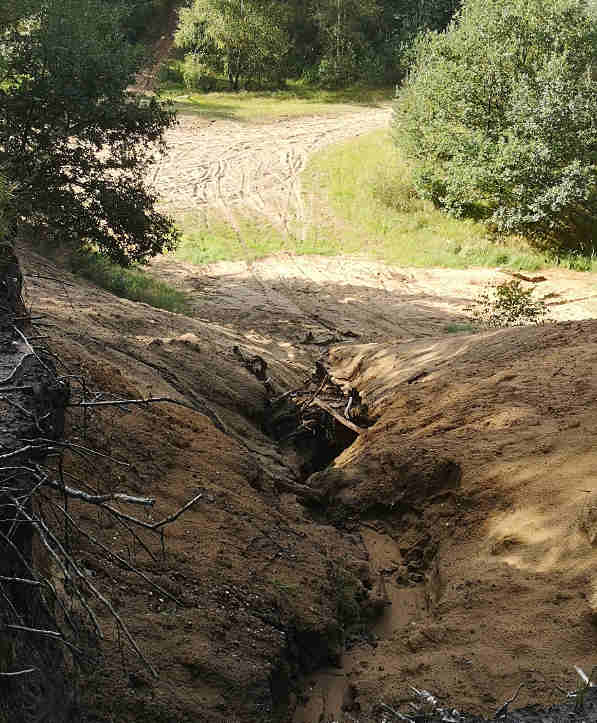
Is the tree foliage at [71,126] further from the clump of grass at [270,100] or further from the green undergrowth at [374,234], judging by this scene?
the clump of grass at [270,100]

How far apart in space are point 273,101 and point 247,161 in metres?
8.44

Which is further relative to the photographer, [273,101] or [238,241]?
[273,101]

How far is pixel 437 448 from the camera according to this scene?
6.36 meters

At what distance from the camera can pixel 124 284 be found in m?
13.3

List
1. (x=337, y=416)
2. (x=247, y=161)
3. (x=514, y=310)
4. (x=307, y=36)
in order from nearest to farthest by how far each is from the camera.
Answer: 1. (x=337, y=416)
2. (x=514, y=310)
3. (x=247, y=161)
4. (x=307, y=36)

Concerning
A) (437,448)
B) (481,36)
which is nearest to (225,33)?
(481,36)

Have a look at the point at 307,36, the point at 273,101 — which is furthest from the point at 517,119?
the point at 307,36

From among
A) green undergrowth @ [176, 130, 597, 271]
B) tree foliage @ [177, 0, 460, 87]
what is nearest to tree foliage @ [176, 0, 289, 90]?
tree foliage @ [177, 0, 460, 87]

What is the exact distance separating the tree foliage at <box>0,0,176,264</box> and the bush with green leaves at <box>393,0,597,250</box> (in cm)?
921

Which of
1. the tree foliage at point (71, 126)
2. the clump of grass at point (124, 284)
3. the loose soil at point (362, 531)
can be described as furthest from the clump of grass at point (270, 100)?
the loose soil at point (362, 531)

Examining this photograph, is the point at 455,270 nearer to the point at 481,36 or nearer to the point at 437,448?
the point at 481,36

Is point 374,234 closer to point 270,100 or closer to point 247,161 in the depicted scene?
point 247,161

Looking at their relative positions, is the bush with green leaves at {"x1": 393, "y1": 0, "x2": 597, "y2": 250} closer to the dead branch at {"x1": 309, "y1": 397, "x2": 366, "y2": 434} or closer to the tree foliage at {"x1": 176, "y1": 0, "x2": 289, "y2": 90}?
the dead branch at {"x1": 309, "y1": 397, "x2": 366, "y2": 434}

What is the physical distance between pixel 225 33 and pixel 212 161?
1073 cm
